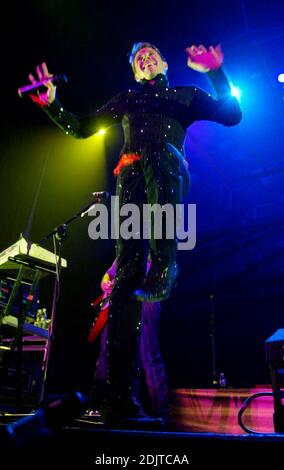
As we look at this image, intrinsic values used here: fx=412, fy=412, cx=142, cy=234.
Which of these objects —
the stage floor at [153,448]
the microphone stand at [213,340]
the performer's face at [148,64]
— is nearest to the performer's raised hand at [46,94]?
the performer's face at [148,64]

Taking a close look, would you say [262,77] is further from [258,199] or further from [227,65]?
[258,199]

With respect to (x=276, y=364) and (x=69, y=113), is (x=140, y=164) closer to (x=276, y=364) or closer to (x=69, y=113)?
(x=69, y=113)

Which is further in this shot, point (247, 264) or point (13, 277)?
point (247, 264)

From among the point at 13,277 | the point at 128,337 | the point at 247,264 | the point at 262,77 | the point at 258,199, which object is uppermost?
the point at 262,77

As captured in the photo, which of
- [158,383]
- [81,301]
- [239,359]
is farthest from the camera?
[81,301]

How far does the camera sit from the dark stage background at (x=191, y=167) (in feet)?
19.5

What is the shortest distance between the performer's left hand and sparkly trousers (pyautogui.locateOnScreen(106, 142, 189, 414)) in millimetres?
600

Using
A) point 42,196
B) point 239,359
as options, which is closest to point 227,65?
point 42,196

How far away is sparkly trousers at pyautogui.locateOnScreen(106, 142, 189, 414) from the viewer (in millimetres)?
1814

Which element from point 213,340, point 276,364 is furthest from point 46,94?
point 213,340

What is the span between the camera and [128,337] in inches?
74.7
